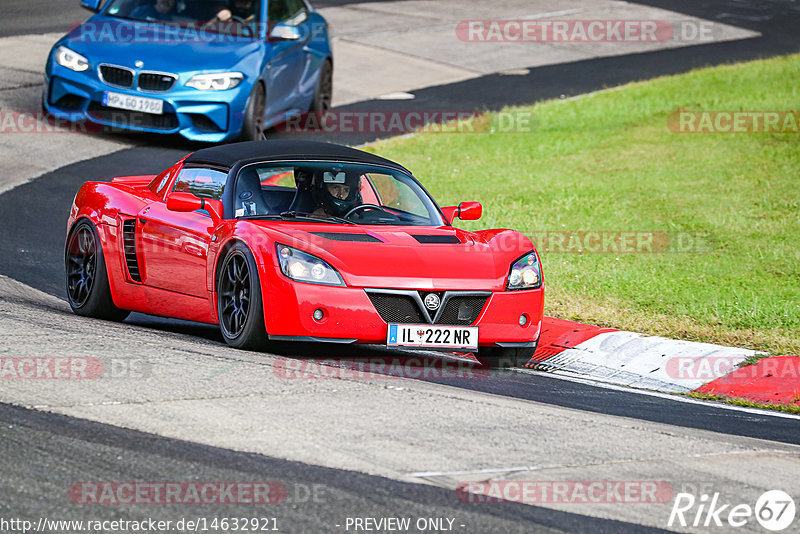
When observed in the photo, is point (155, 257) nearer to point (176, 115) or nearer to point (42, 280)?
point (42, 280)

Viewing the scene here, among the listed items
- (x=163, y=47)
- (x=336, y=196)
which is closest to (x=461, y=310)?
(x=336, y=196)

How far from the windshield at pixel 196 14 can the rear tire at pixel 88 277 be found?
6318 mm

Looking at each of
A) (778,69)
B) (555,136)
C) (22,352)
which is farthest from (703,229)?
(778,69)

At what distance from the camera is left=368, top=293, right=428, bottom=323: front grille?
7.74m

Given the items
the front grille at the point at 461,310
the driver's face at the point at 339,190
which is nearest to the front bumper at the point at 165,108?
the driver's face at the point at 339,190

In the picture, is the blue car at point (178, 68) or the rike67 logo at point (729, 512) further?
the blue car at point (178, 68)

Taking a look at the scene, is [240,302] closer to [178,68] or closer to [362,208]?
[362,208]

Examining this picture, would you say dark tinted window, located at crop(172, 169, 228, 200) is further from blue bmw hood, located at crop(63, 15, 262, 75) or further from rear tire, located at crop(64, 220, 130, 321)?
blue bmw hood, located at crop(63, 15, 262, 75)

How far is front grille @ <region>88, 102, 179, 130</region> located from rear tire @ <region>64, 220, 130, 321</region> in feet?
17.0

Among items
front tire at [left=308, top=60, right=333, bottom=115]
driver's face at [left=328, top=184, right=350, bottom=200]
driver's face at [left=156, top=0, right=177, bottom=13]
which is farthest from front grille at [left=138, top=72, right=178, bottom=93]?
driver's face at [left=328, top=184, right=350, bottom=200]

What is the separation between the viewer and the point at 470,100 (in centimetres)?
1995

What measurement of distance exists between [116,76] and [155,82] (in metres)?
0.46

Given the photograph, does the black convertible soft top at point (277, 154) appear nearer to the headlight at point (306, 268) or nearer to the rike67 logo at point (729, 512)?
the headlight at point (306, 268)

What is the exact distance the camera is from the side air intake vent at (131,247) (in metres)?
9.12
